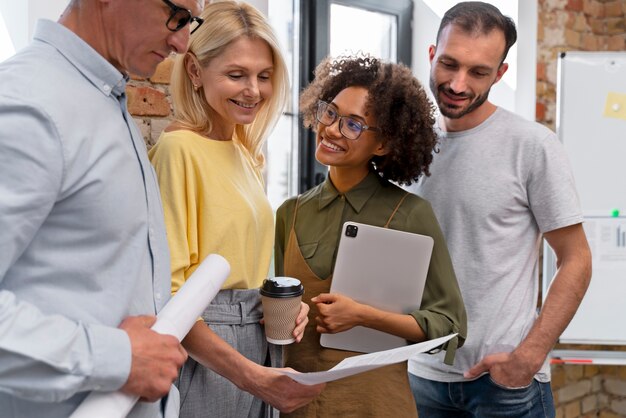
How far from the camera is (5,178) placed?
80 centimetres

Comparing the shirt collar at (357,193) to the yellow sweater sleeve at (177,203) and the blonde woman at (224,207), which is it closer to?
the blonde woman at (224,207)

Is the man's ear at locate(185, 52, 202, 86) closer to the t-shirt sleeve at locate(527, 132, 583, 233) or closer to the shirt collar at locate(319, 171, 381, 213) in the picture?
the shirt collar at locate(319, 171, 381, 213)

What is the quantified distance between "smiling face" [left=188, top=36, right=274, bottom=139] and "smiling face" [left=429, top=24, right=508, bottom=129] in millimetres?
613

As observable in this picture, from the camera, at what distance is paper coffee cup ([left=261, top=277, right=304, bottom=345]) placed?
1.26 m

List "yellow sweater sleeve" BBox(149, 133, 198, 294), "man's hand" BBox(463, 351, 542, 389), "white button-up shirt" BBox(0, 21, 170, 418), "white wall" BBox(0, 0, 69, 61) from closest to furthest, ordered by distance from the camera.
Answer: "white button-up shirt" BBox(0, 21, 170, 418)
"yellow sweater sleeve" BBox(149, 133, 198, 294)
"white wall" BBox(0, 0, 69, 61)
"man's hand" BBox(463, 351, 542, 389)

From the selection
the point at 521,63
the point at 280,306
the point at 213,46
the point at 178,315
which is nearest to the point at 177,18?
the point at 213,46

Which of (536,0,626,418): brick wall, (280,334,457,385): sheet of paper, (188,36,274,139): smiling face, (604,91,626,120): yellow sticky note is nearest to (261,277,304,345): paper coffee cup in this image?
(280,334,457,385): sheet of paper

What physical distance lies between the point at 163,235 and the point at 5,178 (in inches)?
13.0

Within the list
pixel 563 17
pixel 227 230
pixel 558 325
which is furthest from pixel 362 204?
pixel 563 17

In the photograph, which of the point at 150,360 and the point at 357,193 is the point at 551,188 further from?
the point at 150,360

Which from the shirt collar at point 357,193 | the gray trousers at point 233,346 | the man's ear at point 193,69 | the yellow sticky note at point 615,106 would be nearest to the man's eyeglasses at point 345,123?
the shirt collar at point 357,193

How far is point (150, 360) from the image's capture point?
0.92 meters

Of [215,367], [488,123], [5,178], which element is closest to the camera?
[5,178]

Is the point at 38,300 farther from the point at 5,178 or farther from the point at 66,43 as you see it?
the point at 66,43
